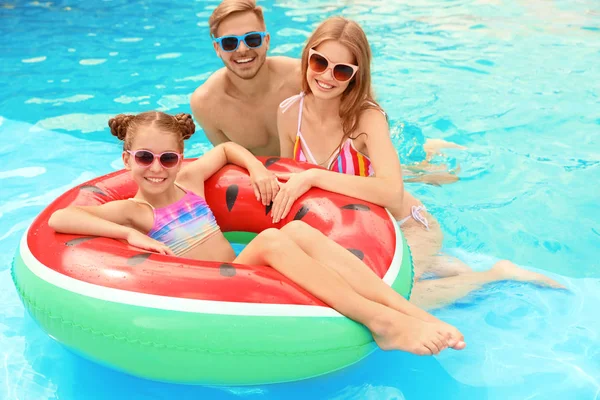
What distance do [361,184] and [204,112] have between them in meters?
1.68

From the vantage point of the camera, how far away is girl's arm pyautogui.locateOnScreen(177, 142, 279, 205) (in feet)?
10.6

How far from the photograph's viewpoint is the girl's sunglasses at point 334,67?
10.5 ft

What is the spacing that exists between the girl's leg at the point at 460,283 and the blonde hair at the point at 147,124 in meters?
1.46

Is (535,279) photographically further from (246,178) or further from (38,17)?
(38,17)

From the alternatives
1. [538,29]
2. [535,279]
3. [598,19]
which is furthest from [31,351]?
[598,19]

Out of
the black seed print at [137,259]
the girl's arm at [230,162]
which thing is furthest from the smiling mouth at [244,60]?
the black seed print at [137,259]

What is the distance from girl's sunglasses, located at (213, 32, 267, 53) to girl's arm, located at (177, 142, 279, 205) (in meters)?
0.67

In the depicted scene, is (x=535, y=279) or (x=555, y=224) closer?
(x=535, y=279)

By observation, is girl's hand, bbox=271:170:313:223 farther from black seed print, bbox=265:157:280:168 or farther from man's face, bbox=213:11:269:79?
man's face, bbox=213:11:269:79

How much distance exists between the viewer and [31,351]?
314 centimetres

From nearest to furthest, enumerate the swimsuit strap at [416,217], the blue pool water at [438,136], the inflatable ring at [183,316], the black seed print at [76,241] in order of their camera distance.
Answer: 1. the inflatable ring at [183,316]
2. the black seed print at [76,241]
3. the blue pool water at [438,136]
4. the swimsuit strap at [416,217]

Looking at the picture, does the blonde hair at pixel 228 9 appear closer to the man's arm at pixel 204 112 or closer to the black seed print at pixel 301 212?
the man's arm at pixel 204 112

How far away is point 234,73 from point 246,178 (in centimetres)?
100

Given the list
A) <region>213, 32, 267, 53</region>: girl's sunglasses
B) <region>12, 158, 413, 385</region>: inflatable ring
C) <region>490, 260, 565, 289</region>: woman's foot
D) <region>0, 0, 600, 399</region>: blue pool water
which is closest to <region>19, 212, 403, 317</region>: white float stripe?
<region>12, 158, 413, 385</region>: inflatable ring
